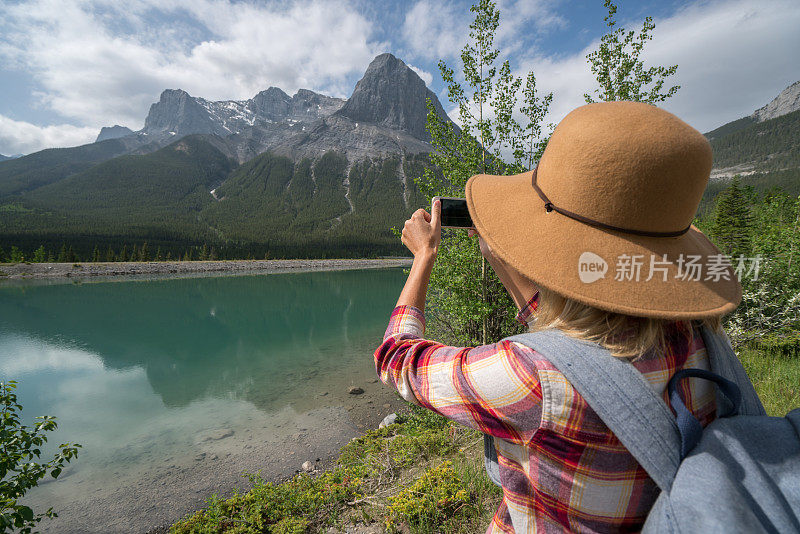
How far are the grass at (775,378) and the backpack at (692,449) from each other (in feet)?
12.5

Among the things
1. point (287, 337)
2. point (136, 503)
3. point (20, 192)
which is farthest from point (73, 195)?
point (136, 503)

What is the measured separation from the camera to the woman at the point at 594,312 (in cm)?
79

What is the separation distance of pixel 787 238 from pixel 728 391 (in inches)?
294

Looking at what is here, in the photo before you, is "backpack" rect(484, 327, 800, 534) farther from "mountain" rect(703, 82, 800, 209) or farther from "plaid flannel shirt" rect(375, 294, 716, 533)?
"mountain" rect(703, 82, 800, 209)

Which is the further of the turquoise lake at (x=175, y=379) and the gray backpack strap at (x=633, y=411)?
the turquoise lake at (x=175, y=379)

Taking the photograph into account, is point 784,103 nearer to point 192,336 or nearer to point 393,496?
point 192,336

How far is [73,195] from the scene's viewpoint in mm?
139000

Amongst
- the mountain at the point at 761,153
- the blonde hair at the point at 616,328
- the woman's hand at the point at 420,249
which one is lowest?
the blonde hair at the point at 616,328

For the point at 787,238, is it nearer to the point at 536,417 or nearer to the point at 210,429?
the point at 536,417

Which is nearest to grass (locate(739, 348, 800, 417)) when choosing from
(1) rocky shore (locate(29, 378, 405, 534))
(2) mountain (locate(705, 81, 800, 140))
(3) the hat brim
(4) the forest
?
(3) the hat brim

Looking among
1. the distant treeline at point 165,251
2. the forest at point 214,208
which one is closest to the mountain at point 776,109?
the forest at point 214,208

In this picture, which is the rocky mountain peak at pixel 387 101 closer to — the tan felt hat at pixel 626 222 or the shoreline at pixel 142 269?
the shoreline at pixel 142 269

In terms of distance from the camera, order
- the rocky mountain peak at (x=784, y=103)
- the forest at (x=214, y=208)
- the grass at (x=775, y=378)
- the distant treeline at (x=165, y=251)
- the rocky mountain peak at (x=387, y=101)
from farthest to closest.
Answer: the rocky mountain peak at (x=387, y=101) → the rocky mountain peak at (x=784, y=103) → the forest at (x=214, y=208) → the distant treeline at (x=165, y=251) → the grass at (x=775, y=378)

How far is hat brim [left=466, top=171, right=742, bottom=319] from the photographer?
0.83 metres
